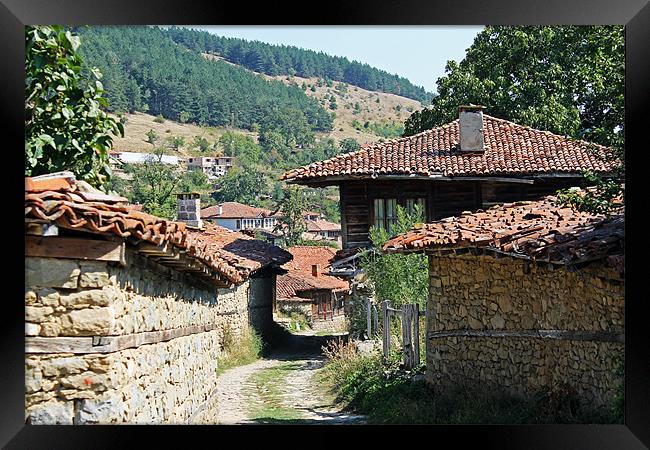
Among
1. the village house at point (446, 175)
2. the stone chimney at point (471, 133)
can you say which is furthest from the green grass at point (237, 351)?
the stone chimney at point (471, 133)

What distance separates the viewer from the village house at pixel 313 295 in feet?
106

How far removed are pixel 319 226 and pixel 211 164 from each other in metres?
14.8

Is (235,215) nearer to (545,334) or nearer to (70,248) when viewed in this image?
(545,334)

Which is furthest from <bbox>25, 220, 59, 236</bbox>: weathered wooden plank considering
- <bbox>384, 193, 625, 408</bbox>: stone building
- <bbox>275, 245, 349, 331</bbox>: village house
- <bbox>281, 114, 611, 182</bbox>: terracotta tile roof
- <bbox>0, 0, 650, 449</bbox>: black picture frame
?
<bbox>275, 245, 349, 331</bbox>: village house

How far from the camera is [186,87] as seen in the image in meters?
80.2

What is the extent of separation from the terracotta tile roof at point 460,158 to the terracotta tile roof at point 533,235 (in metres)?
4.91

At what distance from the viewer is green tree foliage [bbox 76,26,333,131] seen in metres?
77.5

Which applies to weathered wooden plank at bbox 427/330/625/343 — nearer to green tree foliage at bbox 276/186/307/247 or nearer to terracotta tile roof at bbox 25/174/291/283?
terracotta tile roof at bbox 25/174/291/283

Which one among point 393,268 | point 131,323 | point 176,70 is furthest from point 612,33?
point 176,70

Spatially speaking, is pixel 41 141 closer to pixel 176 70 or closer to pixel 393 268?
pixel 393 268
